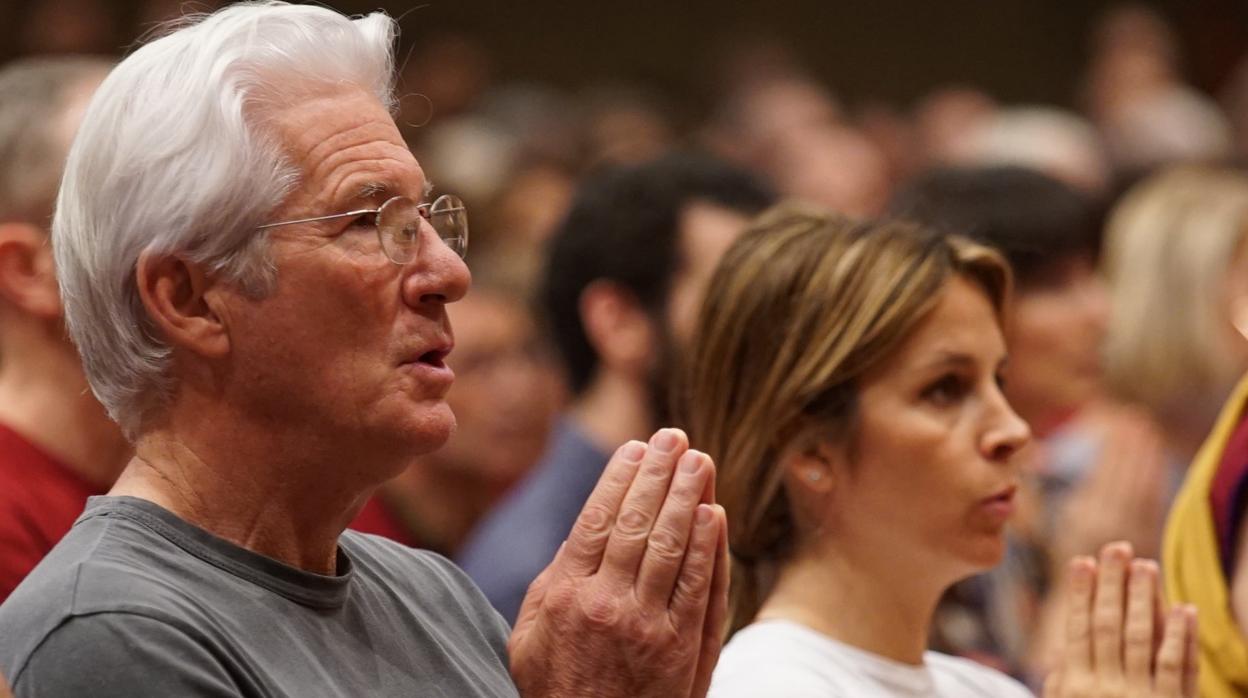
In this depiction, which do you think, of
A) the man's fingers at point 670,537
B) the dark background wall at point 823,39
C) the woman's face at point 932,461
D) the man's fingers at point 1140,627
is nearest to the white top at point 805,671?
the woman's face at point 932,461

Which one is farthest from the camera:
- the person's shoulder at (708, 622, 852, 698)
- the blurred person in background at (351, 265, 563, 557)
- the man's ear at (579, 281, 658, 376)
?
the blurred person in background at (351, 265, 563, 557)

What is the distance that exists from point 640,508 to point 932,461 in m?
0.69

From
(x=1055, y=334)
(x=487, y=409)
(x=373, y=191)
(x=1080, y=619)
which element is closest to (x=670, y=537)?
(x=373, y=191)

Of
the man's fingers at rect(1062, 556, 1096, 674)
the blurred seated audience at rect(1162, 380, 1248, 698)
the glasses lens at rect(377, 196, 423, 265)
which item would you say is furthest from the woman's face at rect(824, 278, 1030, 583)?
the glasses lens at rect(377, 196, 423, 265)

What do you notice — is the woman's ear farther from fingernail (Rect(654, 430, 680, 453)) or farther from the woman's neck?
fingernail (Rect(654, 430, 680, 453))

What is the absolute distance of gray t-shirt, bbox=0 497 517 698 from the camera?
4.95ft

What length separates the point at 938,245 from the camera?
2486mm

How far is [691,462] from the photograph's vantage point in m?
1.82

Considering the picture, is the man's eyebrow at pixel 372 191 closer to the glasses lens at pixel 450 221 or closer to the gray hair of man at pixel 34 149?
the glasses lens at pixel 450 221

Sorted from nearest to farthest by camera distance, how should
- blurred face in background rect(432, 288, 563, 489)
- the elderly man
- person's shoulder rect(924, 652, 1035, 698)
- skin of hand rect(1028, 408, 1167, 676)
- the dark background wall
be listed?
the elderly man, person's shoulder rect(924, 652, 1035, 698), skin of hand rect(1028, 408, 1167, 676), blurred face in background rect(432, 288, 563, 489), the dark background wall

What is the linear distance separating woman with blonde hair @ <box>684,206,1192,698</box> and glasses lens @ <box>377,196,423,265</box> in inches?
29.5

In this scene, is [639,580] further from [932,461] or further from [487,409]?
[487,409]

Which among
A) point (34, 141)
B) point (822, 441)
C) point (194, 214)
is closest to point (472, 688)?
point (194, 214)

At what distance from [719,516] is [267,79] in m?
0.64
